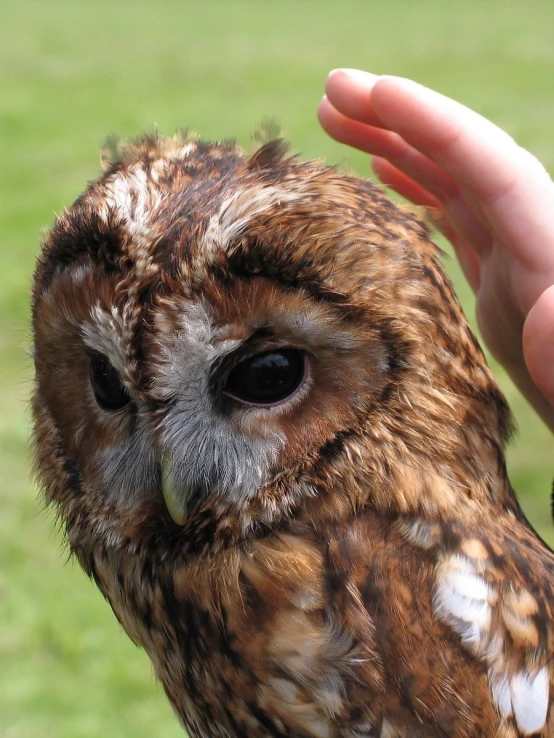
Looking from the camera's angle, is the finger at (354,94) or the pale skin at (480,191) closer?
the pale skin at (480,191)

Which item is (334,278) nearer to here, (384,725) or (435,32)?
(384,725)

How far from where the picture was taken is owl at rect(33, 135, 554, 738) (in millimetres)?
1239

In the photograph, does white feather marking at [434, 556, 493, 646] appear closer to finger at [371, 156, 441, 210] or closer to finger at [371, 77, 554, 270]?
finger at [371, 77, 554, 270]

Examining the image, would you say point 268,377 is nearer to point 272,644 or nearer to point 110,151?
point 272,644

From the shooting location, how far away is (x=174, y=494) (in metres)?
1.32

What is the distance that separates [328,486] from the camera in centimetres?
133

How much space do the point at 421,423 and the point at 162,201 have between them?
0.52 meters

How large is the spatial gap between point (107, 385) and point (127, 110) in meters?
8.84

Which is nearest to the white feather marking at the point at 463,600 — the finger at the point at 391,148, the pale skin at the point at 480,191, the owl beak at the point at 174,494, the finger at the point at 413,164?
the pale skin at the point at 480,191

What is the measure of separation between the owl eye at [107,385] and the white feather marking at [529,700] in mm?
749

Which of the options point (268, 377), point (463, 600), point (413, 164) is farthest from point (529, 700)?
point (413, 164)

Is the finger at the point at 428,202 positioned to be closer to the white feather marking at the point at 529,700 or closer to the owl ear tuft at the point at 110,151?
the owl ear tuft at the point at 110,151

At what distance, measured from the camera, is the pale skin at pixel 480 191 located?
1473 mm

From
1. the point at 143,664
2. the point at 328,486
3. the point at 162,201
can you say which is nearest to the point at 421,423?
the point at 328,486
